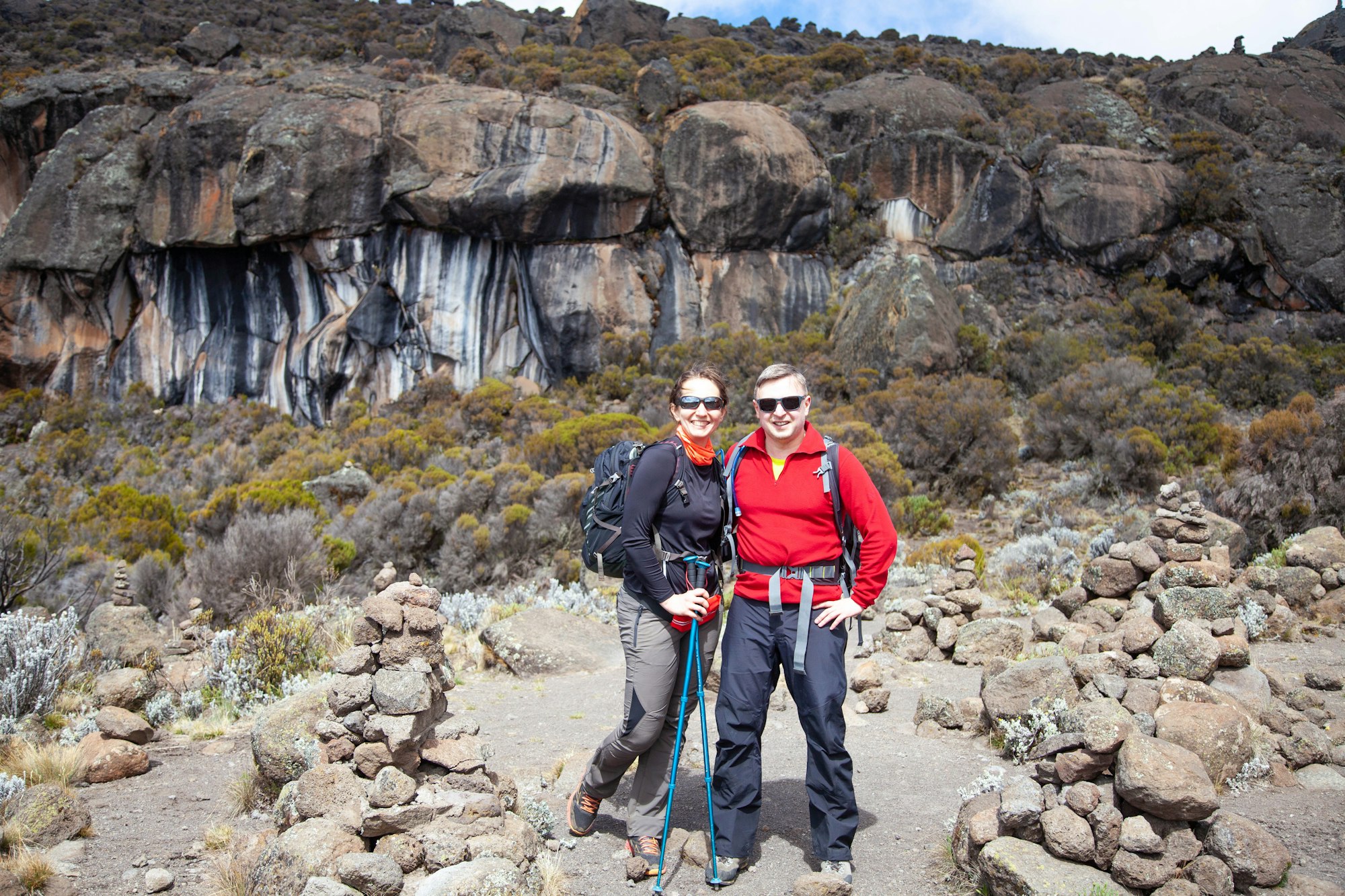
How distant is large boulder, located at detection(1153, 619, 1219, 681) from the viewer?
143 inches

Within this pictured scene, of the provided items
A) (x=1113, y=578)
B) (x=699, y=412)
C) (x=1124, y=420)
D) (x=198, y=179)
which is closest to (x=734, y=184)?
(x=1124, y=420)

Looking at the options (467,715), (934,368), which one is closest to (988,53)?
(934,368)

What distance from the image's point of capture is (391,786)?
248cm

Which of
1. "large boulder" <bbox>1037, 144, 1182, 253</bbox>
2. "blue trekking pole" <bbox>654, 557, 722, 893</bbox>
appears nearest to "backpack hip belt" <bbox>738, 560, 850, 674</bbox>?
"blue trekking pole" <bbox>654, 557, 722, 893</bbox>

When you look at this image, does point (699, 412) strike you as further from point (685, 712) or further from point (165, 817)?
point (165, 817)

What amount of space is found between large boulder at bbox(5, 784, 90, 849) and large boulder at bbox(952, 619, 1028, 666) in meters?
5.07

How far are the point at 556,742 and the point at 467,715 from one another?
2.73ft

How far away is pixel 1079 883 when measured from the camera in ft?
7.32

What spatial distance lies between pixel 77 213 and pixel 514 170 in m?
12.3

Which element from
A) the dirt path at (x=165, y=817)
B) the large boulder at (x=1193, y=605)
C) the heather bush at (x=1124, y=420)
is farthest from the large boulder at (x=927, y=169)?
the dirt path at (x=165, y=817)

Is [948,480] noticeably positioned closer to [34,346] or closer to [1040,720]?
[1040,720]

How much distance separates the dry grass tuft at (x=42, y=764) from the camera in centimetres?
332

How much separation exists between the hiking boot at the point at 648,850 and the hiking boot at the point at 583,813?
0.66 ft

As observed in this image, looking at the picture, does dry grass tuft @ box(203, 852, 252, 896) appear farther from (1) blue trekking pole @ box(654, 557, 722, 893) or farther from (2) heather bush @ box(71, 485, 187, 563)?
(2) heather bush @ box(71, 485, 187, 563)
